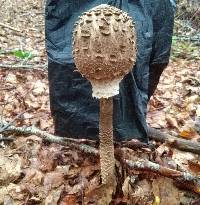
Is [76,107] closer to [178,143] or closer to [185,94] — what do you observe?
[178,143]

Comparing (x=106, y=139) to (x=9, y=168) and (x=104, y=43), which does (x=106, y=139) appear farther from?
(x=9, y=168)

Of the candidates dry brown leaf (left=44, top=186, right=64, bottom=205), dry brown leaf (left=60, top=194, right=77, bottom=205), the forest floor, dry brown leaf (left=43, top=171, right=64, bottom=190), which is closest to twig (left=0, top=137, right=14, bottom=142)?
the forest floor

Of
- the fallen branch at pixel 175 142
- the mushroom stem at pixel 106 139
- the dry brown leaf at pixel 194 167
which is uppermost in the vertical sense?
the mushroom stem at pixel 106 139

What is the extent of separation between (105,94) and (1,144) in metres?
1.23

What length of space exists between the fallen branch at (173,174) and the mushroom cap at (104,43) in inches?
26.9

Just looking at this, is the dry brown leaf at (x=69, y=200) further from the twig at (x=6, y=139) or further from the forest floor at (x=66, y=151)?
the twig at (x=6, y=139)

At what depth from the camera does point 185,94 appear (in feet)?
14.4

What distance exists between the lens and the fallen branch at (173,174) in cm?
241

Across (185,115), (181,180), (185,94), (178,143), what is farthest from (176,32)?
(181,180)

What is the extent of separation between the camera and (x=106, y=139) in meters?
2.33

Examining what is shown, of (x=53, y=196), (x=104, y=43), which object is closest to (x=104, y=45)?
(x=104, y=43)

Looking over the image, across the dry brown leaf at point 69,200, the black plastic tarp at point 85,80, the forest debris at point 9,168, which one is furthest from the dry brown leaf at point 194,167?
the forest debris at point 9,168

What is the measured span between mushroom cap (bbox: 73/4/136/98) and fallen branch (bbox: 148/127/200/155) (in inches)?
43.3

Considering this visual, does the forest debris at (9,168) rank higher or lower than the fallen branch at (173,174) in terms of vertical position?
→ lower
